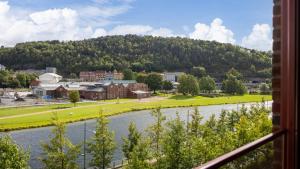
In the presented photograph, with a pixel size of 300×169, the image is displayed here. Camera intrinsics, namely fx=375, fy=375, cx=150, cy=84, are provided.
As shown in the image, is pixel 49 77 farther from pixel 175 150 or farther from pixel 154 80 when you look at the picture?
pixel 154 80

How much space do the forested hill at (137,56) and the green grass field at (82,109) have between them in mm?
1692

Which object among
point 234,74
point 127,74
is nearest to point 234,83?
point 234,74

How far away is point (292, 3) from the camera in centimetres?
180

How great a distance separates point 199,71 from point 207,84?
919mm

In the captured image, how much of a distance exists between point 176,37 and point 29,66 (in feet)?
27.8

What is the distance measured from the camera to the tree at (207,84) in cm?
1615

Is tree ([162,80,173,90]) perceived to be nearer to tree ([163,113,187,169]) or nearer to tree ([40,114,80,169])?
tree ([163,113,187,169])

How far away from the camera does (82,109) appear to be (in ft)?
50.8

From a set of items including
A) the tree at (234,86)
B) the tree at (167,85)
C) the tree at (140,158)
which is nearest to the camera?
the tree at (140,158)

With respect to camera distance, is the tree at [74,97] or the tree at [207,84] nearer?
the tree at [74,97]

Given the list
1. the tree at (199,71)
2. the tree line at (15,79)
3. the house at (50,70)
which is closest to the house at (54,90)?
the house at (50,70)

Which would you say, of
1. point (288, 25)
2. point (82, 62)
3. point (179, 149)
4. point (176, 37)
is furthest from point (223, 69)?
point (288, 25)

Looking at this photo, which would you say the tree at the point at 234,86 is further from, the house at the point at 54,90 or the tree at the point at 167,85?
the house at the point at 54,90

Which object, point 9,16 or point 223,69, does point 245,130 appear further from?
point 9,16
